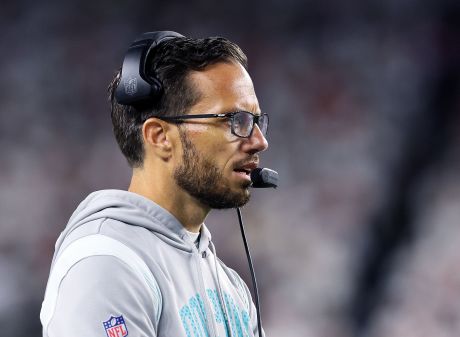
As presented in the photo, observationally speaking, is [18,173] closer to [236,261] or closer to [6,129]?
[6,129]

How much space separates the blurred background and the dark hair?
1.56m

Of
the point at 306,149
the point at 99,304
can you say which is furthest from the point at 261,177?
the point at 306,149

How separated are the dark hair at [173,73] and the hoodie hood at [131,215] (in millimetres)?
93

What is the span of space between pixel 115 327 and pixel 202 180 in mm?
322

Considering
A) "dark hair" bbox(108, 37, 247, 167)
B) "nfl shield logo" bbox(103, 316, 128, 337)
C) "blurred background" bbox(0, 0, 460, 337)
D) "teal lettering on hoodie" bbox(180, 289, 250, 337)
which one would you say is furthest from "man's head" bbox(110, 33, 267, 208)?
"blurred background" bbox(0, 0, 460, 337)

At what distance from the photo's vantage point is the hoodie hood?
1.23 m

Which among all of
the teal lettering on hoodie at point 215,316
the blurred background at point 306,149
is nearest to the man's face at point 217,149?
the teal lettering on hoodie at point 215,316

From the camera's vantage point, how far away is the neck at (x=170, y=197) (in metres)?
1.32

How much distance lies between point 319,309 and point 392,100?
0.85 metres

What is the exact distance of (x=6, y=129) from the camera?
2.87m

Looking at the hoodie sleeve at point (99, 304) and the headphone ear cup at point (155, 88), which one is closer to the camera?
the hoodie sleeve at point (99, 304)

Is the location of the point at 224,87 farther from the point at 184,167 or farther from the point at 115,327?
the point at 115,327

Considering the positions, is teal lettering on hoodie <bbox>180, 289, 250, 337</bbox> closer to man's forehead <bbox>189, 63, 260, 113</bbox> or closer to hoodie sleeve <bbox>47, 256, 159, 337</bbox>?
hoodie sleeve <bbox>47, 256, 159, 337</bbox>

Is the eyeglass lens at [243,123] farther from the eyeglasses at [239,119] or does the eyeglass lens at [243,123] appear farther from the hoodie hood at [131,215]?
the hoodie hood at [131,215]
